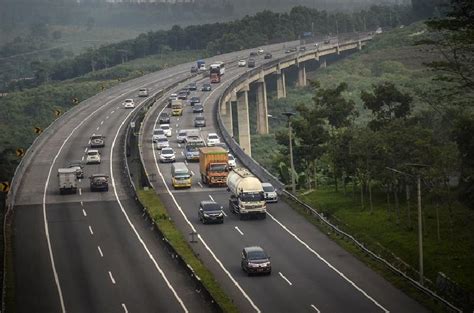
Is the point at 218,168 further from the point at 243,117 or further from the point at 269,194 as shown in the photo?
the point at 243,117

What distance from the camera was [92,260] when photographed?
72375 mm

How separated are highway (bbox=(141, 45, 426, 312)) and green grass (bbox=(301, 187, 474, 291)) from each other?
3381 mm

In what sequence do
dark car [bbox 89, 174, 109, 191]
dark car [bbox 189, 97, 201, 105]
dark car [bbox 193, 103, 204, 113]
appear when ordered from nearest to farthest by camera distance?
1. dark car [bbox 89, 174, 109, 191]
2. dark car [bbox 193, 103, 204, 113]
3. dark car [bbox 189, 97, 201, 105]

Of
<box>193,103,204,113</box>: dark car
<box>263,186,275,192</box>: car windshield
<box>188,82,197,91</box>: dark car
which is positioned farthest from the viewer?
<box>188,82,197,91</box>: dark car

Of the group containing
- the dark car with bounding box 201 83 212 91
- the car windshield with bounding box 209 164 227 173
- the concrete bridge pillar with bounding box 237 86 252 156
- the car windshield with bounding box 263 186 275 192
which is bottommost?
the concrete bridge pillar with bounding box 237 86 252 156

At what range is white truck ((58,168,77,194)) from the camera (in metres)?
96.9

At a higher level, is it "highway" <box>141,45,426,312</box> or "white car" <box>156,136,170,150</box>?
"highway" <box>141,45,426,312</box>

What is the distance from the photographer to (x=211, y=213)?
8225cm

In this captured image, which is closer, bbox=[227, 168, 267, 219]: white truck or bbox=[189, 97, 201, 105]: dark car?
bbox=[227, 168, 267, 219]: white truck

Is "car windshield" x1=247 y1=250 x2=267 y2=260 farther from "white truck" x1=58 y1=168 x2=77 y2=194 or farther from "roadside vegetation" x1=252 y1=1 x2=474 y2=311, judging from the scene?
"white truck" x1=58 y1=168 x2=77 y2=194

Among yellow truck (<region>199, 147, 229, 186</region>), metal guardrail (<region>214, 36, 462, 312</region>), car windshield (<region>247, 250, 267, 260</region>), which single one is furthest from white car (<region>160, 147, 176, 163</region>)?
car windshield (<region>247, 250, 267, 260</region>)

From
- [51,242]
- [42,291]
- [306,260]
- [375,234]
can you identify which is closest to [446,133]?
[375,234]

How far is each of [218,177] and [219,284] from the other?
34.8 metres

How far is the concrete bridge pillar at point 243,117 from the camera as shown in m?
180
